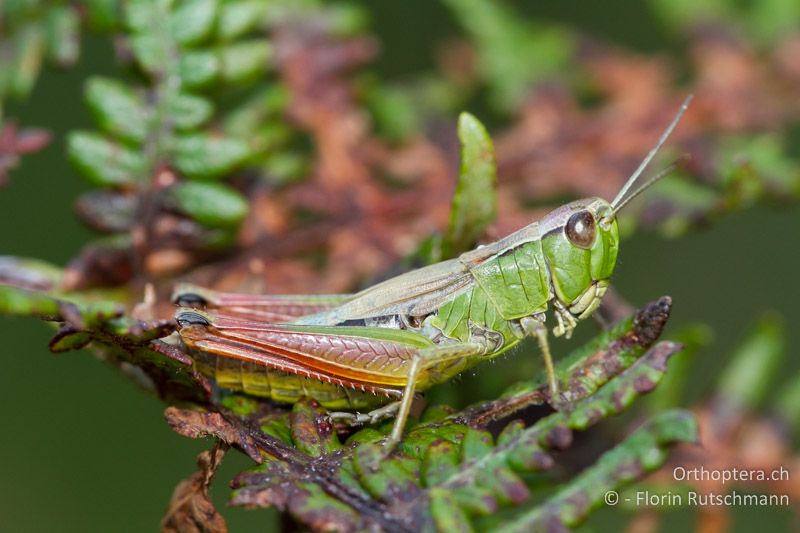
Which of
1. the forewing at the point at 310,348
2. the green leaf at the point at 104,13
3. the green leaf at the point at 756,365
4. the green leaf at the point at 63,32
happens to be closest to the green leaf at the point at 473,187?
the forewing at the point at 310,348

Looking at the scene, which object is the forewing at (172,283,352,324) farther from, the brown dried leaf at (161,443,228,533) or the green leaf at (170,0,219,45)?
the green leaf at (170,0,219,45)

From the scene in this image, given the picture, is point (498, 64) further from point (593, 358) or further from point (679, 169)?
point (593, 358)

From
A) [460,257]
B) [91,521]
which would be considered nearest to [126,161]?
[460,257]

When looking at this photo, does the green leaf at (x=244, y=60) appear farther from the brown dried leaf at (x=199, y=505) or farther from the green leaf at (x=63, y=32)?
the brown dried leaf at (x=199, y=505)

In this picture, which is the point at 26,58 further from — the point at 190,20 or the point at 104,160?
the point at 190,20

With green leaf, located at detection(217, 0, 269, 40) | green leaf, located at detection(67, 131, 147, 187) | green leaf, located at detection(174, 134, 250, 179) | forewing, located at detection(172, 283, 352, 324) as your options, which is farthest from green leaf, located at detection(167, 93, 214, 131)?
forewing, located at detection(172, 283, 352, 324)
